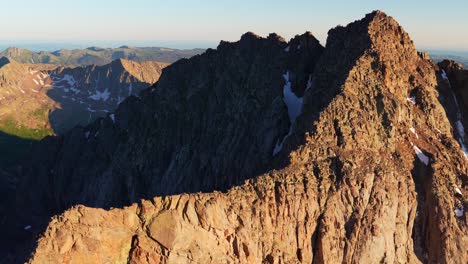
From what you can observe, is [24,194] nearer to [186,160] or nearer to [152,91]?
[152,91]

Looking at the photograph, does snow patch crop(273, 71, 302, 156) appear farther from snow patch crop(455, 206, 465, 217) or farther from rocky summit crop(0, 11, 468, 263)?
snow patch crop(455, 206, 465, 217)

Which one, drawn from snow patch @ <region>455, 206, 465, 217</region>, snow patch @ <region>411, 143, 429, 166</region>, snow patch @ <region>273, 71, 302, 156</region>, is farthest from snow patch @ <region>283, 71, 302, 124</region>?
snow patch @ <region>455, 206, 465, 217</region>

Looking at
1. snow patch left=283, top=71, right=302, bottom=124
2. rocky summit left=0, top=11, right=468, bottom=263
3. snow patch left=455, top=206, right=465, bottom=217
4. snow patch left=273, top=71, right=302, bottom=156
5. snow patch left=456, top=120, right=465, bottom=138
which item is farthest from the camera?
snow patch left=283, top=71, right=302, bottom=124

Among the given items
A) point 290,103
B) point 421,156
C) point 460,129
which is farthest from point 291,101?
point 460,129

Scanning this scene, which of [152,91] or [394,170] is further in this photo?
[152,91]

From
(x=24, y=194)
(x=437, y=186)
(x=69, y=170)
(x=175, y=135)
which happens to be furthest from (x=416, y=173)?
(x=24, y=194)

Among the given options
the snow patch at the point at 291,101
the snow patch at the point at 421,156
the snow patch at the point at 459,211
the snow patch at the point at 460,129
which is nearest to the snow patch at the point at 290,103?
the snow patch at the point at 291,101

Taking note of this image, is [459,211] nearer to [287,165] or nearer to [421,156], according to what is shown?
[421,156]

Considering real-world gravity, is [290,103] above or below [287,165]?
above

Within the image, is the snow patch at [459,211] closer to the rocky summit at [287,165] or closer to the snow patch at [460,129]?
the rocky summit at [287,165]
